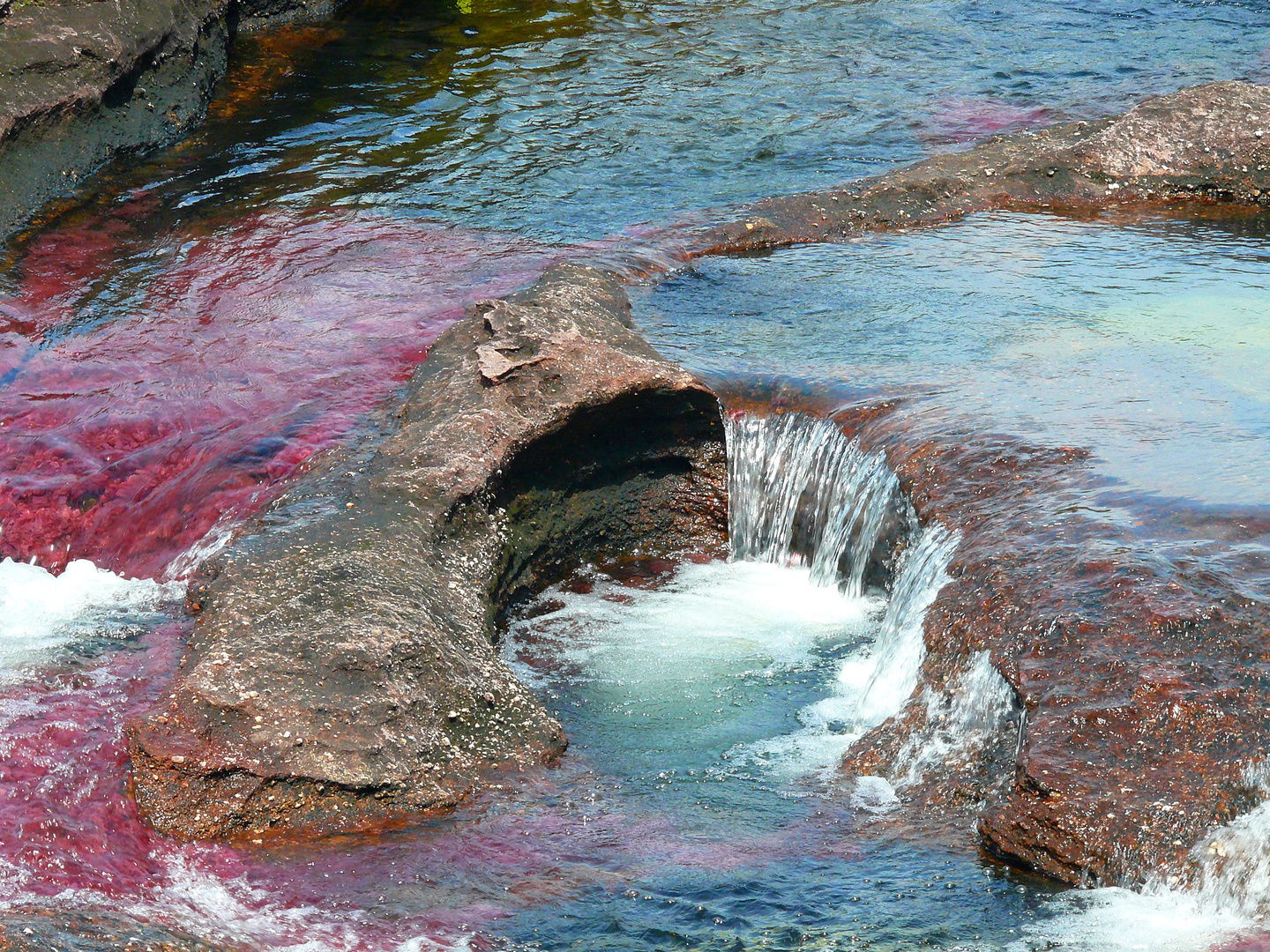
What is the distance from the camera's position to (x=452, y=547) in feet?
18.9

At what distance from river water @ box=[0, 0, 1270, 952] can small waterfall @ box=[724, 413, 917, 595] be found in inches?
4.2

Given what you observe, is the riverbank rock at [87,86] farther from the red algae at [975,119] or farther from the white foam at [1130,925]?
the white foam at [1130,925]

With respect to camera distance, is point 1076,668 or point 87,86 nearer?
point 1076,668

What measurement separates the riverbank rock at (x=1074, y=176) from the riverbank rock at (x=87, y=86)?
5449mm

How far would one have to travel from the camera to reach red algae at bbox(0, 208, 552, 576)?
22.0ft

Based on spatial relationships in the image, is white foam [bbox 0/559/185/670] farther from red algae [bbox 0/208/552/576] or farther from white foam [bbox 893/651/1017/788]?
white foam [bbox 893/651/1017/788]

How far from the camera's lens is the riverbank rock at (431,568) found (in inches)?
177

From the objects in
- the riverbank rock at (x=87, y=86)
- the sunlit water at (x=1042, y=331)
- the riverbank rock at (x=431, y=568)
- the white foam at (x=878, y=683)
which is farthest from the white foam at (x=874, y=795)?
the riverbank rock at (x=87, y=86)

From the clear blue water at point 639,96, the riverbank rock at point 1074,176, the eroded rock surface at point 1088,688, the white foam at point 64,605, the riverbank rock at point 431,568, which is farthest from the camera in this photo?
the clear blue water at point 639,96

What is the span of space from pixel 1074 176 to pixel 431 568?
6999 millimetres

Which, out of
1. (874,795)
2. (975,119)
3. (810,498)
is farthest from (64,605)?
(975,119)

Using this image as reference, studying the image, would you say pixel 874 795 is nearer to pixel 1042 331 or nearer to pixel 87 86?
pixel 1042 331

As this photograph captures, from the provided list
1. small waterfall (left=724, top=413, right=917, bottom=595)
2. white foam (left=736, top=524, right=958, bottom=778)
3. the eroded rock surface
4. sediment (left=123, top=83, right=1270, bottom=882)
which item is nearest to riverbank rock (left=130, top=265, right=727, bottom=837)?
sediment (left=123, top=83, right=1270, bottom=882)

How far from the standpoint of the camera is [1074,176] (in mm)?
10078
